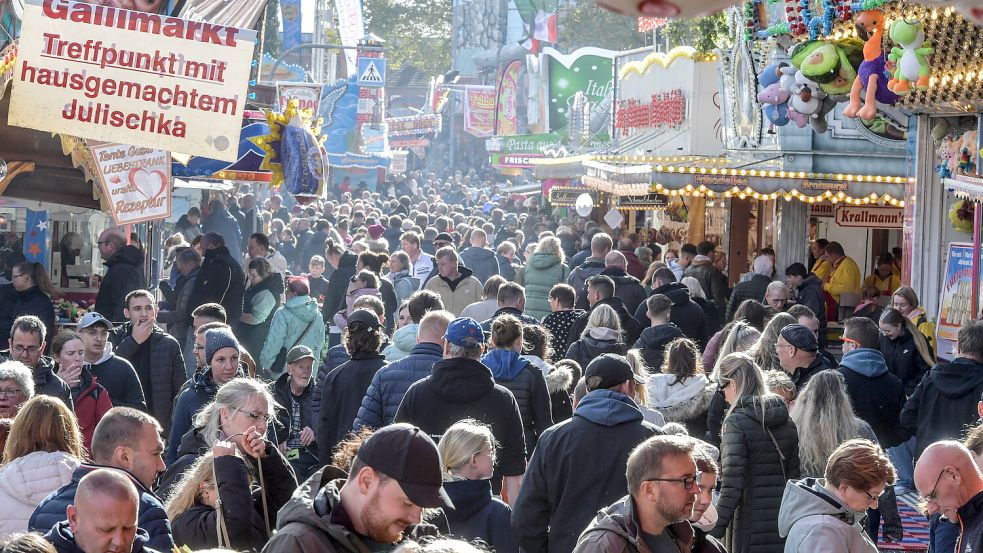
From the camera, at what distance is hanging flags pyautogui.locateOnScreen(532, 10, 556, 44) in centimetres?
7131

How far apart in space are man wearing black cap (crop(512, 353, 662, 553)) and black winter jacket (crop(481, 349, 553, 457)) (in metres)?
1.58

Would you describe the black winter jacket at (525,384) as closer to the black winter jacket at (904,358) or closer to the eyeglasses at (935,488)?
the eyeglasses at (935,488)

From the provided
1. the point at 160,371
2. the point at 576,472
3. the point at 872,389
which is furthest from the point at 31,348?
the point at 872,389

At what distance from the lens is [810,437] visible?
7113 mm

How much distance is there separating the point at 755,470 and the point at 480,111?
5299 cm

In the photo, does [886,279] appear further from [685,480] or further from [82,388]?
[685,480]

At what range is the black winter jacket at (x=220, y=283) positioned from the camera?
43.2 feet

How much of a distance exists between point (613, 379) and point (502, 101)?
47657 mm

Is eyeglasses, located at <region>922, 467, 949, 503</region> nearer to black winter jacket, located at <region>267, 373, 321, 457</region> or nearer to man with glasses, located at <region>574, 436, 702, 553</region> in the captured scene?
man with glasses, located at <region>574, 436, 702, 553</region>

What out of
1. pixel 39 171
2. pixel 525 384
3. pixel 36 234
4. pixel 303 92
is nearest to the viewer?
pixel 525 384

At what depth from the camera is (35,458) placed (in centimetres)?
545

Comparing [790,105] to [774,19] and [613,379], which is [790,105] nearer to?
[774,19]

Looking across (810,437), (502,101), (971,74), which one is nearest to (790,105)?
(971,74)

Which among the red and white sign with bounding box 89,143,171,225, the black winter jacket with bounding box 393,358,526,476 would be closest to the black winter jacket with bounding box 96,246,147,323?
the red and white sign with bounding box 89,143,171,225
